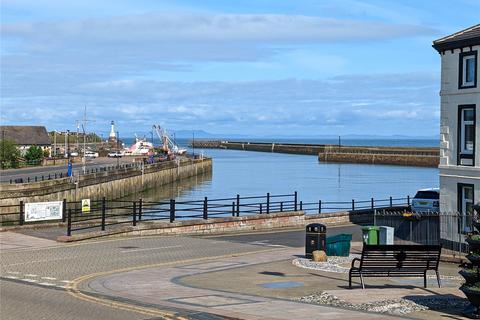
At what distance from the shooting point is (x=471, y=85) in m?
27.7

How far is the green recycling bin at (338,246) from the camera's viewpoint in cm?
2478

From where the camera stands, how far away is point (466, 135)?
28297mm

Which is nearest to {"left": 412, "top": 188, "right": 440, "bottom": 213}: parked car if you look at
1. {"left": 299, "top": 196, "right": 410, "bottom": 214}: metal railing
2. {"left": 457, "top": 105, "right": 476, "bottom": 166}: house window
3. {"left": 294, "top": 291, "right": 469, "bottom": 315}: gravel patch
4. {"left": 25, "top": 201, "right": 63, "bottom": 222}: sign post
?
{"left": 299, "top": 196, "right": 410, "bottom": 214}: metal railing

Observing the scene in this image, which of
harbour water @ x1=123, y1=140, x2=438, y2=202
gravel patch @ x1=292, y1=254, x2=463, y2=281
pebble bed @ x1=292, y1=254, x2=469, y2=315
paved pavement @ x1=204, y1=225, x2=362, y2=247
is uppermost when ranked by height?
pebble bed @ x1=292, y1=254, x2=469, y2=315

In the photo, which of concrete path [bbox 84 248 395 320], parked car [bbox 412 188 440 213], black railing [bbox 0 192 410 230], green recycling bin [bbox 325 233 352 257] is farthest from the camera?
parked car [bbox 412 188 440 213]

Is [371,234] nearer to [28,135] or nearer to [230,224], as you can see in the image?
[230,224]

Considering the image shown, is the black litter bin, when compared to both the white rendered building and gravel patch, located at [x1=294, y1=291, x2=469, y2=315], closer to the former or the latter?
the white rendered building

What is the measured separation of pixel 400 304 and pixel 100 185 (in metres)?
64.3

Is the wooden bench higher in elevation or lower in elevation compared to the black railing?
higher

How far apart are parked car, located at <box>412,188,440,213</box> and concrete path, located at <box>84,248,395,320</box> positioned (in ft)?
60.1

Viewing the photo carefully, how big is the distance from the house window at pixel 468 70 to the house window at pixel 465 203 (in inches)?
146

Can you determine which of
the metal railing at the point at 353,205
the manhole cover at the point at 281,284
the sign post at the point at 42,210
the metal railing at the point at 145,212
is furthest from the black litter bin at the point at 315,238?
the metal railing at the point at 353,205

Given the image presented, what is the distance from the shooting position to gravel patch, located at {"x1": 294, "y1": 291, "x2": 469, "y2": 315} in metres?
15.0

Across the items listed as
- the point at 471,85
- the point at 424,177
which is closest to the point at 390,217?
the point at 471,85
